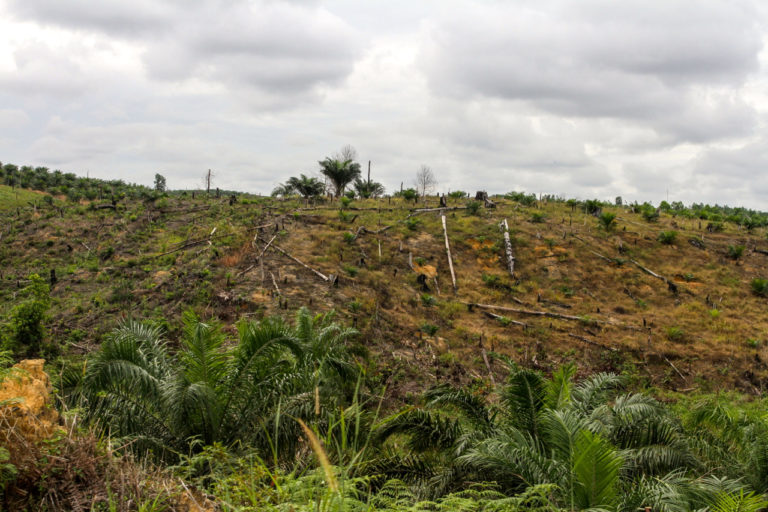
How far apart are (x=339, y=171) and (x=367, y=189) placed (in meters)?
4.83

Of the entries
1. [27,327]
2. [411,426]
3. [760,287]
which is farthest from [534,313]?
[27,327]

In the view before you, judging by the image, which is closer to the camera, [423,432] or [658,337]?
[423,432]

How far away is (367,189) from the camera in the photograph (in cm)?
3484

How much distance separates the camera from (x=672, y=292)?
18.7 metres

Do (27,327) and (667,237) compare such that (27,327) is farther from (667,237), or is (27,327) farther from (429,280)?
(667,237)

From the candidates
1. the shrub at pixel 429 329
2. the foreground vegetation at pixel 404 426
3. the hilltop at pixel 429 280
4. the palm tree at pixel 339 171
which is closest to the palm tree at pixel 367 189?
the palm tree at pixel 339 171

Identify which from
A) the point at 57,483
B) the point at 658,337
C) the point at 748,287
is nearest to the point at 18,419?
the point at 57,483

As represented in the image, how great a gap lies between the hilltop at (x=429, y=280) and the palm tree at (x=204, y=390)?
15.7 ft

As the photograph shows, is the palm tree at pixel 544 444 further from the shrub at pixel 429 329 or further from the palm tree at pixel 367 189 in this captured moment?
the palm tree at pixel 367 189

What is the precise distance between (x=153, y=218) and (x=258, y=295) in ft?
35.1

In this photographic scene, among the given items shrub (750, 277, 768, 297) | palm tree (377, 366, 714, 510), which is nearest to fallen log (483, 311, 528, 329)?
palm tree (377, 366, 714, 510)

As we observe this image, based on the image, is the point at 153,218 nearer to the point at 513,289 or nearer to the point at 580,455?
the point at 513,289

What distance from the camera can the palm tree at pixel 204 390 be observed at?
579cm

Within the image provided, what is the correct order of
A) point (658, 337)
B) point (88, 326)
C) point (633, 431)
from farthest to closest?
point (658, 337)
point (88, 326)
point (633, 431)
